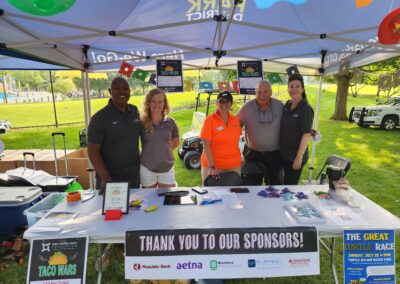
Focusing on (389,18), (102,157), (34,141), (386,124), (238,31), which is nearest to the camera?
(389,18)

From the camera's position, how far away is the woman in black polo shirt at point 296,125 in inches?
104

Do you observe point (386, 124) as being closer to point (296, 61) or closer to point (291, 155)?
point (296, 61)

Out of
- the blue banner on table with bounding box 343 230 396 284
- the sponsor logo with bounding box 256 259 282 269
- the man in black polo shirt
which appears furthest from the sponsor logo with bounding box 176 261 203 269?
the man in black polo shirt

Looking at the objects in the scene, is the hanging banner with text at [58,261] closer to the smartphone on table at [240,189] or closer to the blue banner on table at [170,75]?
the smartphone on table at [240,189]

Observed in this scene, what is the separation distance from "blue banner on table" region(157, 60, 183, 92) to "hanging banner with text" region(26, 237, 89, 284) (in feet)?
8.67

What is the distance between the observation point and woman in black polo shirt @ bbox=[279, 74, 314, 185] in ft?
8.68

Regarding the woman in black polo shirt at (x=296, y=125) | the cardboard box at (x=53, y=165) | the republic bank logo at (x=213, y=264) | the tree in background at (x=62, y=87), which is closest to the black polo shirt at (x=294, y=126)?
the woman in black polo shirt at (x=296, y=125)

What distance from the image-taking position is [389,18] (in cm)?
208

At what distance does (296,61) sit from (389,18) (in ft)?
7.52

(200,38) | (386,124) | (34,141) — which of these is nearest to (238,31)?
(200,38)

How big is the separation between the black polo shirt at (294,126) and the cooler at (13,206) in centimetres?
269

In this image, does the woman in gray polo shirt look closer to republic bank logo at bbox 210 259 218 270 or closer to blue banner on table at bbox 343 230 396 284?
republic bank logo at bbox 210 259 218 270

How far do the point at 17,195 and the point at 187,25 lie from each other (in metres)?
2.50

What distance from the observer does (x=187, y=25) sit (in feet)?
8.96
